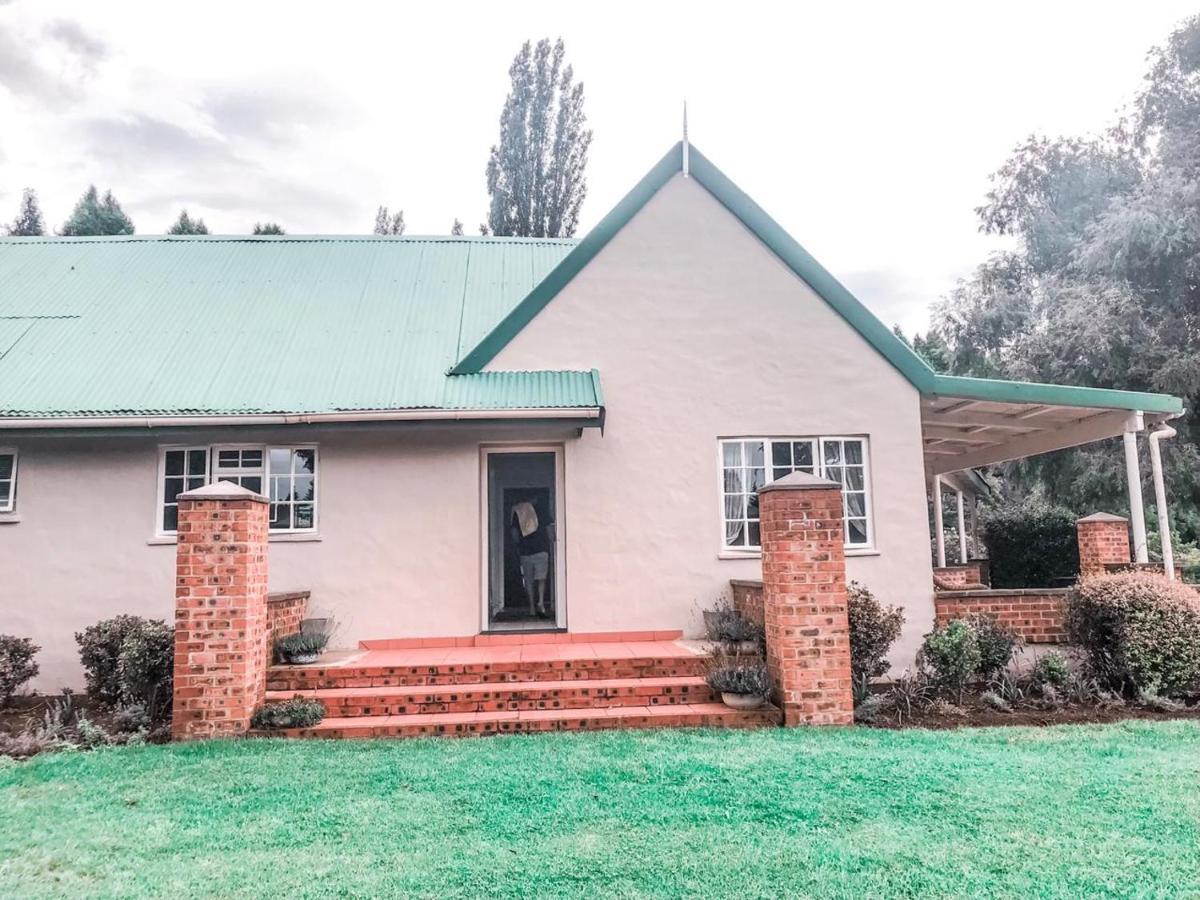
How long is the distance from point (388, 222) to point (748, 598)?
87.6 ft

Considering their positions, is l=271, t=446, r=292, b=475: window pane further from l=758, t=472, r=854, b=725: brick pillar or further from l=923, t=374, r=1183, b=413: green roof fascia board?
l=923, t=374, r=1183, b=413: green roof fascia board

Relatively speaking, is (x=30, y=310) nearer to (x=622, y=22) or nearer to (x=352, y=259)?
(x=352, y=259)

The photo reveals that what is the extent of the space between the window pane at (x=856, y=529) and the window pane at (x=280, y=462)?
6.54m

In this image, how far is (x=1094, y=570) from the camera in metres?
10.9

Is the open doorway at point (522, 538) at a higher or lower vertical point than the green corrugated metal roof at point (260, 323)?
lower

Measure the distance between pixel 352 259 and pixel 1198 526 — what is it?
2380 cm

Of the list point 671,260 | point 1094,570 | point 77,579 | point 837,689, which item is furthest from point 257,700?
point 1094,570

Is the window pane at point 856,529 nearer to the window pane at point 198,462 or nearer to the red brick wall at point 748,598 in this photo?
the red brick wall at point 748,598

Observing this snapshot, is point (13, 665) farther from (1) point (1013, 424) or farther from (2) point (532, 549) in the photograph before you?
(1) point (1013, 424)

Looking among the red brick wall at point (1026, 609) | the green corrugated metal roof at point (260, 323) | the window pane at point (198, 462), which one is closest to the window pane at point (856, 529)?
the red brick wall at point (1026, 609)

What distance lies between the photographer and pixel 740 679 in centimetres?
693

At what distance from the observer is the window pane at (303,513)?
9328mm

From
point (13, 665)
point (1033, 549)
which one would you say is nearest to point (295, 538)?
point (13, 665)

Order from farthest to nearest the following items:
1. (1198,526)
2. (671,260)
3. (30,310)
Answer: (1198,526), (30,310), (671,260)
